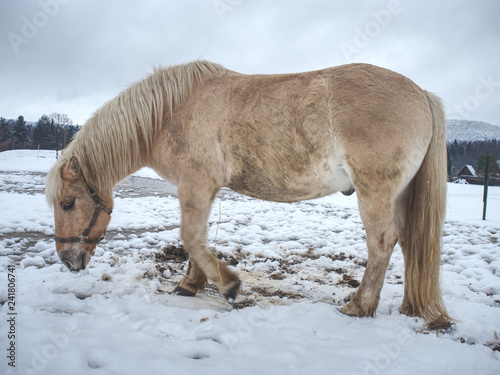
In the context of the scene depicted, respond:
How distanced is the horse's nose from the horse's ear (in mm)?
734

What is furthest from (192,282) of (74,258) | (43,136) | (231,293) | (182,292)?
(43,136)

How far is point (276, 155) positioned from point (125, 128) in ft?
5.39

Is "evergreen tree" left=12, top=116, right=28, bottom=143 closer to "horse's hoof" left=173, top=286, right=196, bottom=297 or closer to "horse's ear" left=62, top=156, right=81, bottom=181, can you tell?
"horse's ear" left=62, top=156, right=81, bottom=181

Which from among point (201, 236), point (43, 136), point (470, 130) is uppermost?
point (470, 130)

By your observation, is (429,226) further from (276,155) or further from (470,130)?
(470,130)

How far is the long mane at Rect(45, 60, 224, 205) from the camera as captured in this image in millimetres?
2975

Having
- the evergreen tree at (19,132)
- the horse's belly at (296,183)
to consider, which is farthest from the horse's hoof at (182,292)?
the evergreen tree at (19,132)

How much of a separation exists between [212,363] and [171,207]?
666 centimetres

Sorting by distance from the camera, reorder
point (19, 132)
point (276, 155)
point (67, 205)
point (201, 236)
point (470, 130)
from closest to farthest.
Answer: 1. point (276, 155)
2. point (201, 236)
3. point (67, 205)
4. point (19, 132)
5. point (470, 130)

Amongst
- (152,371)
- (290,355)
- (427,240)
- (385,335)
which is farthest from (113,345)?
(427,240)

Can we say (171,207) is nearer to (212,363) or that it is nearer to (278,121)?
(278,121)

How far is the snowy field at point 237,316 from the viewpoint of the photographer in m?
1.75

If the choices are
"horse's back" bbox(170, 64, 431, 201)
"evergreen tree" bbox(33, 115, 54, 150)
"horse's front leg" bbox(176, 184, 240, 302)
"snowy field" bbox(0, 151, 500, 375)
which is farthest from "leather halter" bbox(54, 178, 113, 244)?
"evergreen tree" bbox(33, 115, 54, 150)

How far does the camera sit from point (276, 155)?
2574 mm
